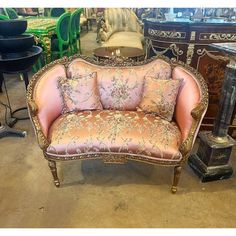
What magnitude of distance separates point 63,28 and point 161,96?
2.67 meters

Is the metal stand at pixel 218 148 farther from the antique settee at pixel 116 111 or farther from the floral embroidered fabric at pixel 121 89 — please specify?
the floral embroidered fabric at pixel 121 89

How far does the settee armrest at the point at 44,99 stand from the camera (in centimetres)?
158

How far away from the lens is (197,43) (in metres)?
2.00

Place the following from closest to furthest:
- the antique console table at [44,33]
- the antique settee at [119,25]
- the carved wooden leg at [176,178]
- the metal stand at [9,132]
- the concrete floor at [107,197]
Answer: the concrete floor at [107,197], the carved wooden leg at [176,178], the metal stand at [9,132], the antique console table at [44,33], the antique settee at [119,25]

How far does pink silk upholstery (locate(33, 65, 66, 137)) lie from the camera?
1.65 metres

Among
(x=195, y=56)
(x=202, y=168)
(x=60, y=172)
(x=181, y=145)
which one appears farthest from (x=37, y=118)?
(x=195, y=56)

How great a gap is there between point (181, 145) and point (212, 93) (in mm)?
891

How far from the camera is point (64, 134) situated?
1.58 metres

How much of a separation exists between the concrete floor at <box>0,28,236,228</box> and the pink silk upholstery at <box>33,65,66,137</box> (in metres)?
0.46

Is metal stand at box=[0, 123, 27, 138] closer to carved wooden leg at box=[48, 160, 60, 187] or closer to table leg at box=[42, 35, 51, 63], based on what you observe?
carved wooden leg at box=[48, 160, 60, 187]

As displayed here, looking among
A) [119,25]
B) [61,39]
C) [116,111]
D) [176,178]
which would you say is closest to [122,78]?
[116,111]

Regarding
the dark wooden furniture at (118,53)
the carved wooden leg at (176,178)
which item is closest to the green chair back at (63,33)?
the dark wooden furniture at (118,53)

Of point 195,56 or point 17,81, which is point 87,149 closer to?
point 195,56

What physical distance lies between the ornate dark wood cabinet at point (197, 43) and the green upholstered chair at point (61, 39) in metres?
1.91
